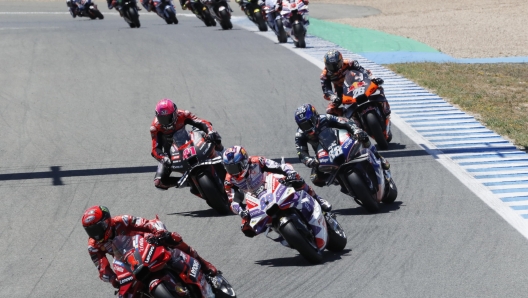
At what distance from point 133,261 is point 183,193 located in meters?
6.24

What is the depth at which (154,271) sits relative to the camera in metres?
8.20

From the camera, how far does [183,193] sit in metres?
14.5

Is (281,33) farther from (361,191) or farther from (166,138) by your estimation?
(361,191)

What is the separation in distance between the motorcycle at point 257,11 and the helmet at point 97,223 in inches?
841

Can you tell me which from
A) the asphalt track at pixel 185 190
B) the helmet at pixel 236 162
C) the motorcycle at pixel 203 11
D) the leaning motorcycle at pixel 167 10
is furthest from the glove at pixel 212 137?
the leaning motorcycle at pixel 167 10

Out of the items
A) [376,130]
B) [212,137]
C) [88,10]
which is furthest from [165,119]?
[88,10]

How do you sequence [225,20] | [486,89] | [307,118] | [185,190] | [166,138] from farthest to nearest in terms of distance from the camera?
[225,20]
[486,89]
[185,190]
[166,138]
[307,118]

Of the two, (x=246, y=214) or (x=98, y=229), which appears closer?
(x=98, y=229)

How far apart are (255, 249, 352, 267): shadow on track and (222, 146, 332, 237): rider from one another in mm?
489

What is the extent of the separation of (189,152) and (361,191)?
2.79 m

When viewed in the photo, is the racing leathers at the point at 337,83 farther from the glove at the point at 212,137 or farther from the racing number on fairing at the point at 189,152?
the racing number on fairing at the point at 189,152

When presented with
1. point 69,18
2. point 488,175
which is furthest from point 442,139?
point 69,18

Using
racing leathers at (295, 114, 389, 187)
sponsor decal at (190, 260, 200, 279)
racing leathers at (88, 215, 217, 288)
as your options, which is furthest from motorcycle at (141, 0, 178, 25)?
sponsor decal at (190, 260, 200, 279)

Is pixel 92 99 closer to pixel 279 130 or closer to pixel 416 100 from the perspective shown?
pixel 279 130
